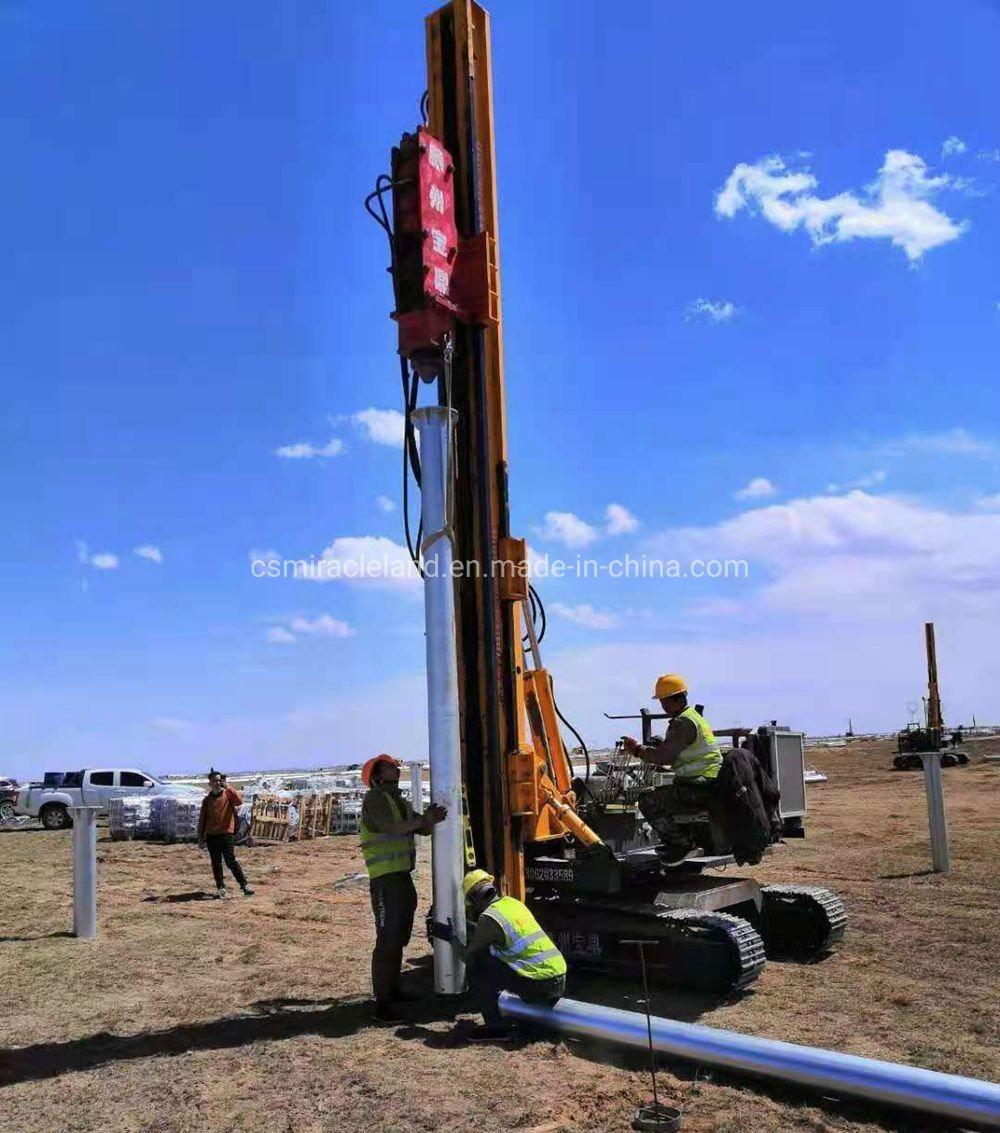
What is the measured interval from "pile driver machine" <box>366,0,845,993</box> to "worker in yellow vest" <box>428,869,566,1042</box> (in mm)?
478

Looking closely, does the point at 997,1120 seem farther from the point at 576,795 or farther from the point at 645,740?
the point at 645,740

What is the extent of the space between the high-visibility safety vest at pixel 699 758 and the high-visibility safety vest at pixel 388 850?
2243mm

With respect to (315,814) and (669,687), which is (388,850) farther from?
(315,814)

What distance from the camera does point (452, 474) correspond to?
25.8ft

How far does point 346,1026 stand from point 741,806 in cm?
340

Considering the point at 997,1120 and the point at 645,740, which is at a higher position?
the point at 645,740

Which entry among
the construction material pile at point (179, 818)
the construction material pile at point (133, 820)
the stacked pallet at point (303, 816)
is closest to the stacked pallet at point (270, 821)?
the stacked pallet at point (303, 816)

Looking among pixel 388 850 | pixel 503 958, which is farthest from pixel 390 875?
pixel 503 958

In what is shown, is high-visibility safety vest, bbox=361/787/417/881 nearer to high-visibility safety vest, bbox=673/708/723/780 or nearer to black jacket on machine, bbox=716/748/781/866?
high-visibility safety vest, bbox=673/708/723/780

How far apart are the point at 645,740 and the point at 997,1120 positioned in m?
5.68

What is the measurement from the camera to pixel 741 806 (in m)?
7.87

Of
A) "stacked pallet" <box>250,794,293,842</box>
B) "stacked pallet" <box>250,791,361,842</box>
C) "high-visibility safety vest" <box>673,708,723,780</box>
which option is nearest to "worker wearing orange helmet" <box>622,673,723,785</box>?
"high-visibility safety vest" <box>673,708,723,780</box>

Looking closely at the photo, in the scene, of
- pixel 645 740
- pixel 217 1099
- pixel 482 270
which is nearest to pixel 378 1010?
pixel 217 1099

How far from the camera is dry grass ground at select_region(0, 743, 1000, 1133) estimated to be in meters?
5.51
